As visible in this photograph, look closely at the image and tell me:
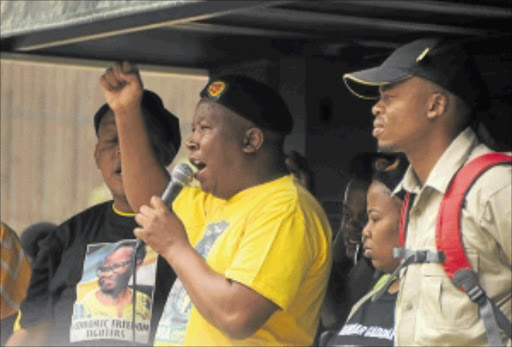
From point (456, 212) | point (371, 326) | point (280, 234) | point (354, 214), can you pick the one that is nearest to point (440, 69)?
point (456, 212)

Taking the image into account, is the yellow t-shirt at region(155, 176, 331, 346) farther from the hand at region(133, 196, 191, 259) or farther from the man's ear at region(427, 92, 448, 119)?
the man's ear at region(427, 92, 448, 119)

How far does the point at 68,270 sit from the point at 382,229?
1.40 m

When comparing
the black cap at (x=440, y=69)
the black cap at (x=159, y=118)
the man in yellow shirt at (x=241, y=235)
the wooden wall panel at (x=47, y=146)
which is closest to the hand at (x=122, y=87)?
Answer: the black cap at (x=159, y=118)

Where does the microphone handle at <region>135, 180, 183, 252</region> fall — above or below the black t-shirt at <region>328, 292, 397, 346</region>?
above

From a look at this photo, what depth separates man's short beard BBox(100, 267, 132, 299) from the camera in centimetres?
497

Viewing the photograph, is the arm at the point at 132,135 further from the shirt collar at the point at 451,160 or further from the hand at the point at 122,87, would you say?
the shirt collar at the point at 451,160

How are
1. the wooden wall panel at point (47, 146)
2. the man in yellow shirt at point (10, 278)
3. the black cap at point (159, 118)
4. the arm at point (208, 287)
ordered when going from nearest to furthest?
the arm at point (208, 287)
the black cap at point (159, 118)
the man in yellow shirt at point (10, 278)
the wooden wall panel at point (47, 146)

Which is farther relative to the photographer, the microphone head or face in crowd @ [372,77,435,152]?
the microphone head

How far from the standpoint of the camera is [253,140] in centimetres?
458

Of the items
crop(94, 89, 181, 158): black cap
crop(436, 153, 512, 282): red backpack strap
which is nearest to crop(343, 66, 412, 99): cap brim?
crop(436, 153, 512, 282): red backpack strap

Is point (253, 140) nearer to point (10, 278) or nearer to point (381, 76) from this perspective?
point (381, 76)

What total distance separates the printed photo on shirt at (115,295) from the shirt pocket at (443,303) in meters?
1.57

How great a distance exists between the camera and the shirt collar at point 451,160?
12.0 feet

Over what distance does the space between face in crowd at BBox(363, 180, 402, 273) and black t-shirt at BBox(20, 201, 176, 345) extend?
2.83 feet
